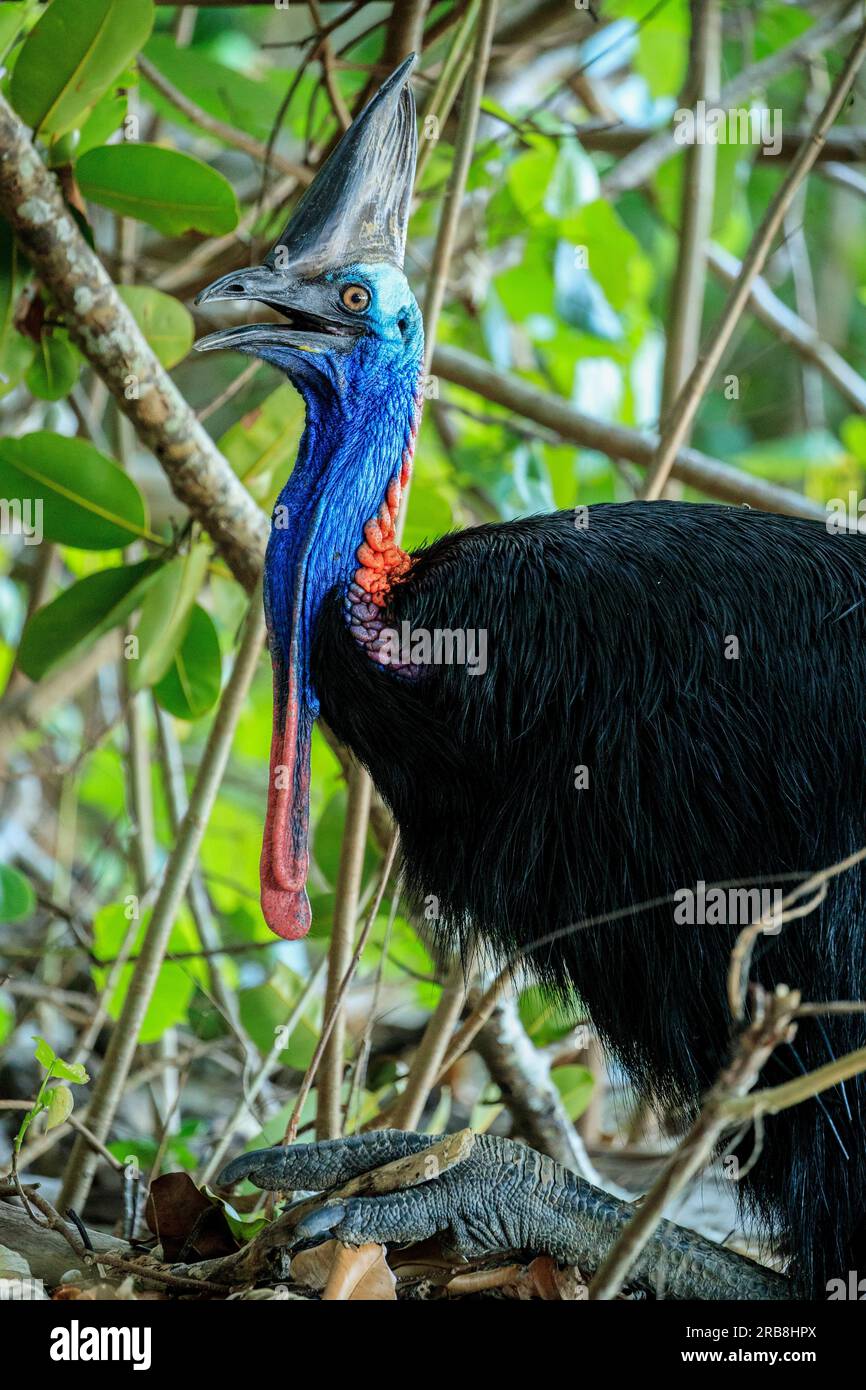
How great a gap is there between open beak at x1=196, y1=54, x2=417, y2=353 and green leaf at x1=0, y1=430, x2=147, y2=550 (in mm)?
624

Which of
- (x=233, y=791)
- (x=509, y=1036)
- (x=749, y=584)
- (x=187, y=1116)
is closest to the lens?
(x=749, y=584)

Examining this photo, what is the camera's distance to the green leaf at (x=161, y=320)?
2.82 m

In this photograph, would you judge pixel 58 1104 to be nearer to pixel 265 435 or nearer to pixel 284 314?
pixel 284 314

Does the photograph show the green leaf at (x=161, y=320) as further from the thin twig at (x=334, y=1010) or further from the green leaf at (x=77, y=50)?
the thin twig at (x=334, y=1010)

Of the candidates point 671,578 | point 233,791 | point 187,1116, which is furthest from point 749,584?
point 233,791

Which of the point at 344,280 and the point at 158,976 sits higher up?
the point at 344,280

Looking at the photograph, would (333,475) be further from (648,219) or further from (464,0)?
(648,219)

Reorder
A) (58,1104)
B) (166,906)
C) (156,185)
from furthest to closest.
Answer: (156,185) → (166,906) → (58,1104)

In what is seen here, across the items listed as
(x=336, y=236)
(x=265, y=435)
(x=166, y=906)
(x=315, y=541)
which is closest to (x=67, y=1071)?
(x=166, y=906)

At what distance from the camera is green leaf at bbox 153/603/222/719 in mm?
2904

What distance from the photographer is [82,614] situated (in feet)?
9.12

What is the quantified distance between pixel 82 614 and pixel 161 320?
517 millimetres

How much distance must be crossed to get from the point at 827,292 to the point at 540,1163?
674 cm

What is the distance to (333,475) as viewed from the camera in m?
2.19
